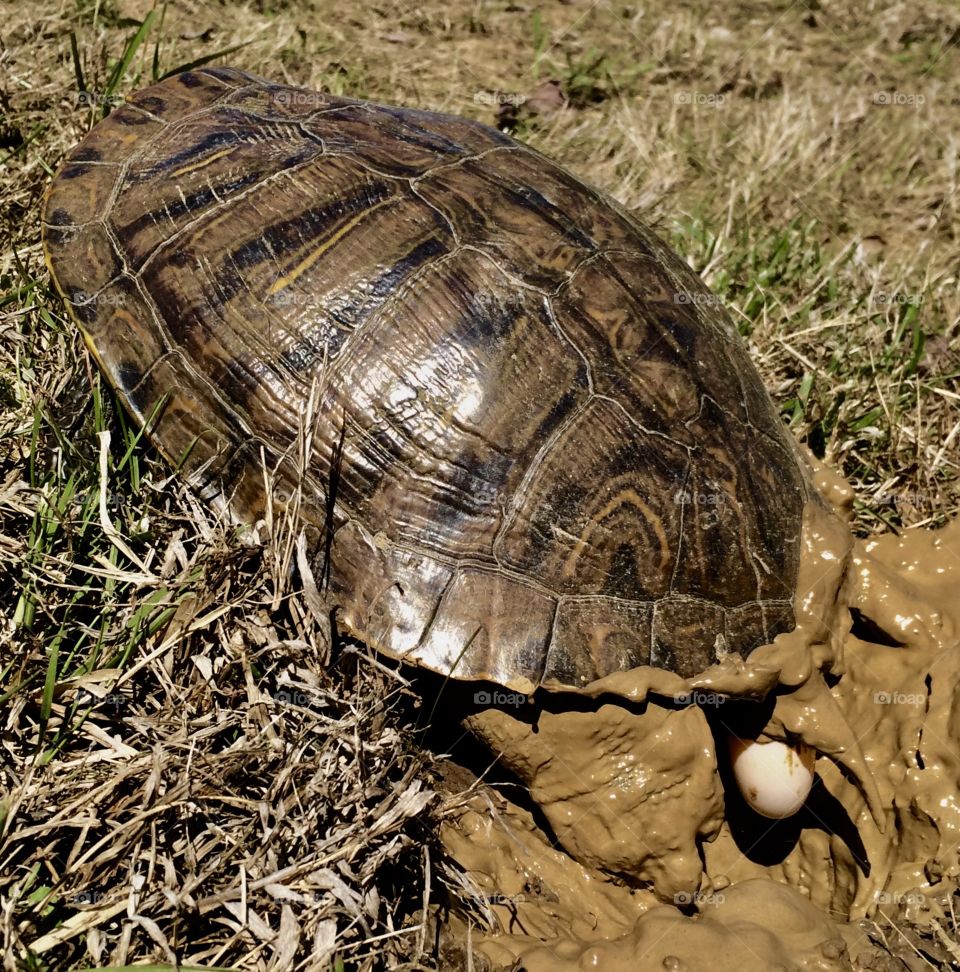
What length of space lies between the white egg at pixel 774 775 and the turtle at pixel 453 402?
0.14 m

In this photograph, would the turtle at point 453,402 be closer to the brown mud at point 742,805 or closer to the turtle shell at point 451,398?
the turtle shell at point 451,398

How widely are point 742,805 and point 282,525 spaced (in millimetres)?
2350

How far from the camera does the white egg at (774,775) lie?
365 cm

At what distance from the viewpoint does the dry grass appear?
2.93 m

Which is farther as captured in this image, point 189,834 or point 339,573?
point 339,573

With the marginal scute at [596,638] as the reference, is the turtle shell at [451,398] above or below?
above

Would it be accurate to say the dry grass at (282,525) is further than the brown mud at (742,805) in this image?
No

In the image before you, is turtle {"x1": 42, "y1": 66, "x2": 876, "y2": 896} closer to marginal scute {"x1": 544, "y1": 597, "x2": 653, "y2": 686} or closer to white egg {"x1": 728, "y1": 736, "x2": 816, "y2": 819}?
marginal scute {"x1": 544, "y1": 597, "x2": 653, "y2": 686}

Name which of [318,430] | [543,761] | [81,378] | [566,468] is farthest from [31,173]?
[543,761]

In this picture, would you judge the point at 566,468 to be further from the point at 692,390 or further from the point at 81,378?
the point at 81,378

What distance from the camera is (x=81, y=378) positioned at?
3.98m

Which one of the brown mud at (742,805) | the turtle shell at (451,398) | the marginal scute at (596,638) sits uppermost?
the turtle shell at (451,398)

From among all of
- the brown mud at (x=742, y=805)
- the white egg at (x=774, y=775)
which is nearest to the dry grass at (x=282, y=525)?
the brown mud at (x=742, y=805)

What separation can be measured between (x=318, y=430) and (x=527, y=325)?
0.89m
